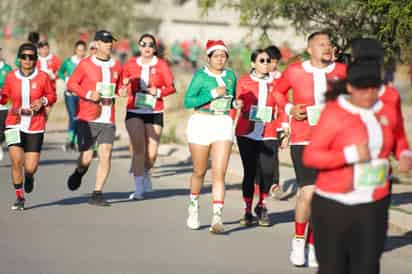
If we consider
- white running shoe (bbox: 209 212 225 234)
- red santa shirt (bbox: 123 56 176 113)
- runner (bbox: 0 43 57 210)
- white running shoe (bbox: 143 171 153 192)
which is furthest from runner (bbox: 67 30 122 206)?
white running shoe (bbox: 209 212 225 234)

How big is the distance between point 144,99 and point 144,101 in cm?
3

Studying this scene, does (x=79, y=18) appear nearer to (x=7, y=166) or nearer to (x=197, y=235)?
(x=7, y=166)

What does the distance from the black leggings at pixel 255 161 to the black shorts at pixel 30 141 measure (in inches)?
95.9

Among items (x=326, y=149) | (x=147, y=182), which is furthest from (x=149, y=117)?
(x=326, y=149)

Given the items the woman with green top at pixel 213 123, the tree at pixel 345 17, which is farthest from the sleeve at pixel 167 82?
the woman with green top at pixel 213 123

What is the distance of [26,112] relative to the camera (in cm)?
1373

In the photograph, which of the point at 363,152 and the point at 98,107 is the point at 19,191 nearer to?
the point at 98,107

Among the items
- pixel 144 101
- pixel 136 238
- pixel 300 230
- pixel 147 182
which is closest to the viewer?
pixel 300 230

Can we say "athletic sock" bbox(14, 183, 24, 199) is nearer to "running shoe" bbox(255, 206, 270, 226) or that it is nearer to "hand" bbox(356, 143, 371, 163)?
"running shoe" bbox(255, 206, 270, 226)

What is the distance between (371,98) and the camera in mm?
7387

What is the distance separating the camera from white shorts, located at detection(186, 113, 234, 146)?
12203 mm

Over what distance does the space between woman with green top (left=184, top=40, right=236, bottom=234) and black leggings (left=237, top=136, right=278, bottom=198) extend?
792 millimetres

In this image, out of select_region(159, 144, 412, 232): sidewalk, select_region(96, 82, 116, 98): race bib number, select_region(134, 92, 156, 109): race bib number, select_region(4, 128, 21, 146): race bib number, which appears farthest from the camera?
select_region(134, 92, 156, 109): race bib number

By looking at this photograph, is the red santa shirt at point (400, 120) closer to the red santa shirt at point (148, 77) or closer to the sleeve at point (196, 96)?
the sleeve at point (196, 96)
